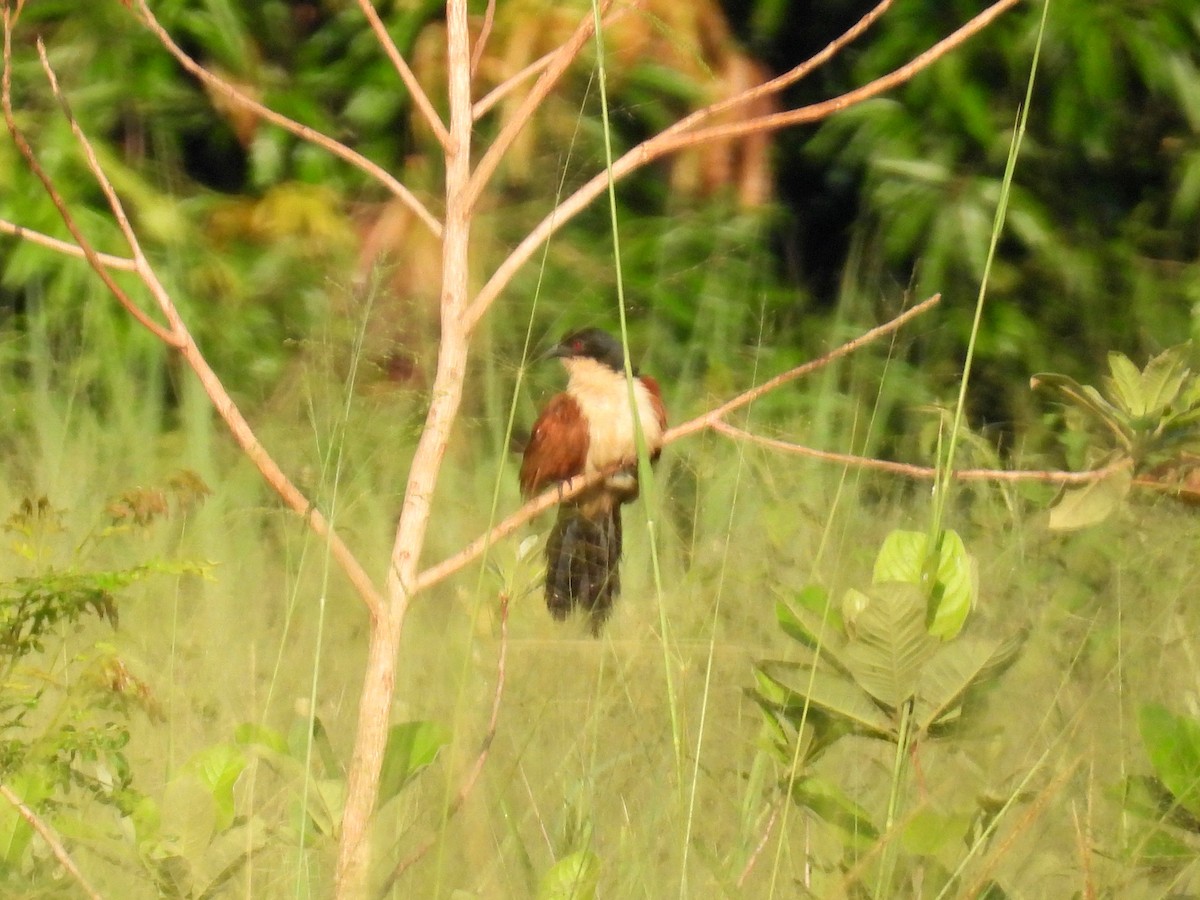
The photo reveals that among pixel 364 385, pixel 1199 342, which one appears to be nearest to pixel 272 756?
pixel 364 385

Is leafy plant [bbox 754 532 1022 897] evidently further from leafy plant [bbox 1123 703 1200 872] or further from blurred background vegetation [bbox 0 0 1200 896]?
blurred background vegetation [bbox 0 0 1200 896]

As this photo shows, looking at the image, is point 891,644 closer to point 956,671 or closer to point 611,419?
point 956,671

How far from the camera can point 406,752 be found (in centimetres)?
153

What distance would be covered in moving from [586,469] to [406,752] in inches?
70.3

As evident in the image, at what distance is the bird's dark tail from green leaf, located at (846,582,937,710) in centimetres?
165

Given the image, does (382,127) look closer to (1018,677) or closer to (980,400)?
(980,400)

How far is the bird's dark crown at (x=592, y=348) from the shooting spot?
359cm

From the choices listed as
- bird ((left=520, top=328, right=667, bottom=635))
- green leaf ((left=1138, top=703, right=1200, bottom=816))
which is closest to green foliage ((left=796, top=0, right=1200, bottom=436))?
bird ((left=520, top=328, right=667, bottom=635))

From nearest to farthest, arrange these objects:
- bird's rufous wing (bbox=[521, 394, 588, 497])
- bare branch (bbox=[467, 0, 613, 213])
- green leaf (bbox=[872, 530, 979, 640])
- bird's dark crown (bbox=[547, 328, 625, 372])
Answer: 1. green leaf (bbox=[872, 530, 979, 640])
2. bare branch (bbox=[467, 0, 613, 213])
3. bird's rufous wing (bbox=[521, 394, 588, 497])
4. bird's dark crown (bbox=[547, 328, 625, 372])

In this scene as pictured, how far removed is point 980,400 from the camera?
4750 mm

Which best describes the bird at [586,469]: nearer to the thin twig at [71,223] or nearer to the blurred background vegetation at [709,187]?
the blurred background vegetation at [709,187]

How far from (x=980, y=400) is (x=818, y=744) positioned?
3.48m

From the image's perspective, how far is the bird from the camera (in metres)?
3.13

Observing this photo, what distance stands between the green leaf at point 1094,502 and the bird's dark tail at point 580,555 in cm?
154
